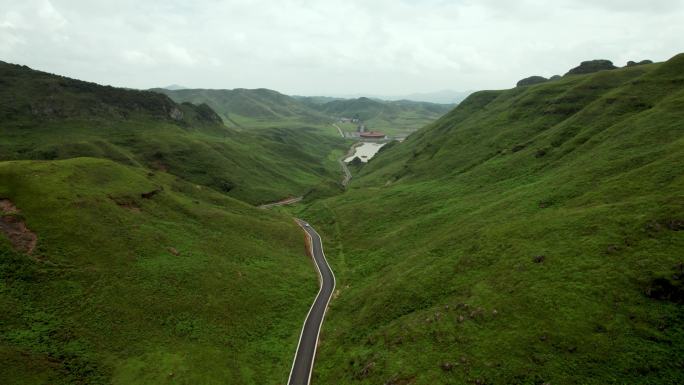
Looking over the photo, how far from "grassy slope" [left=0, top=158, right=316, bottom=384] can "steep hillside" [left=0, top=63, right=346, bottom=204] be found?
198 ft

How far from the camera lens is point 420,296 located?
54.5 meters

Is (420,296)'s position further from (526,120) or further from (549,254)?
(526,120)

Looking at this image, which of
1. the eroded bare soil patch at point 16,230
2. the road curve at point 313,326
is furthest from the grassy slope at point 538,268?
the eroded bare soil patch at point 16,230

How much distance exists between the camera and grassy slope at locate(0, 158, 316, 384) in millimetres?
45562

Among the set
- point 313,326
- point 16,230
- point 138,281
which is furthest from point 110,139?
point 313,326

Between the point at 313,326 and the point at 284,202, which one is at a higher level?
the point at 284,202

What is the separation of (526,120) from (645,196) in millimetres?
97300

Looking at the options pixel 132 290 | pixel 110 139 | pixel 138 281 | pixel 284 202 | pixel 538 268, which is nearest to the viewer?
pixel 538 268

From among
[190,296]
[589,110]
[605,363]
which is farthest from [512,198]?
[190,296]

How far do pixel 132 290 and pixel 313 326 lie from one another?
29376mm

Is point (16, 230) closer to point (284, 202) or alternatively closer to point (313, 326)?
point (313, 326)

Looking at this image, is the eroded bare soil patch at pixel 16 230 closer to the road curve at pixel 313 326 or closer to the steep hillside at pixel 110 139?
the road curve at pixel 313 326

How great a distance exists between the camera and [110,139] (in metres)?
156

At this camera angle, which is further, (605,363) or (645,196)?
(645,196)
